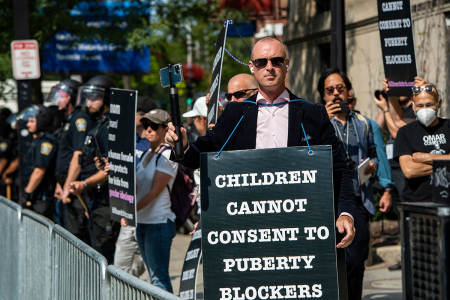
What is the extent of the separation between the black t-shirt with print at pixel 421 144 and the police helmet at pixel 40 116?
212 inches

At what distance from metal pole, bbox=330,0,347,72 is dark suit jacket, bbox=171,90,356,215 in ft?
12.3

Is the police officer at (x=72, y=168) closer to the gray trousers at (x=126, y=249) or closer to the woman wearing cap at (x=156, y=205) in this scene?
the gray trousers at (x=126, y=249)

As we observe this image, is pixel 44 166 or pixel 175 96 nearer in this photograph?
pixel 175 96

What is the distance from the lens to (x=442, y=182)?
267cm

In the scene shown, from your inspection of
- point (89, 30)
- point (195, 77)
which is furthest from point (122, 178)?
point (195, 77)

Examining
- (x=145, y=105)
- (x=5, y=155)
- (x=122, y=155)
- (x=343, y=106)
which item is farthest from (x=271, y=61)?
(x=5, y=155)

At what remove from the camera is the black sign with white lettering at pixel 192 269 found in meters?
5.51

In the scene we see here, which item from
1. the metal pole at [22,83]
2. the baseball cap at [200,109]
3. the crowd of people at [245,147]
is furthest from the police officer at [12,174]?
the baseball cap at [200,109]

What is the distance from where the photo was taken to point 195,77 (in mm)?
33875

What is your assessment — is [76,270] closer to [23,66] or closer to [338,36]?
[338,36]

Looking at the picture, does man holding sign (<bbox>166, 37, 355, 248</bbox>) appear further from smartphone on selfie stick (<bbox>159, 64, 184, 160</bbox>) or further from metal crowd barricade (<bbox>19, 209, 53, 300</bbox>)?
metal crowd barricade (<bbox>19, 209, 53, 300</bbox>)

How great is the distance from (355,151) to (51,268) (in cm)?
267

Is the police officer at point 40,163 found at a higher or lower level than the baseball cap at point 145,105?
lower

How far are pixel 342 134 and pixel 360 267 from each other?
3.73ft
